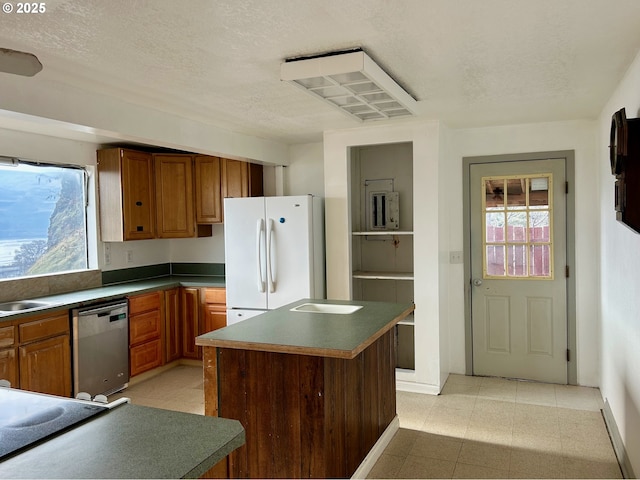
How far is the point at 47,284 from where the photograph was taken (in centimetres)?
442

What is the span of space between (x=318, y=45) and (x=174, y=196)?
3281 mm

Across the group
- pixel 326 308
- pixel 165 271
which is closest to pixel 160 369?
pixel 165 271

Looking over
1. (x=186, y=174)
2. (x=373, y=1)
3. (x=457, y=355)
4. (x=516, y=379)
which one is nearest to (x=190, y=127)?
(x=186, y=174)

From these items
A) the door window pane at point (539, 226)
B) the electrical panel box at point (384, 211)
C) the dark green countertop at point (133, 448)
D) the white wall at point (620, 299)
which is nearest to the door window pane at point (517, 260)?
the door window pane at point (539, 226)

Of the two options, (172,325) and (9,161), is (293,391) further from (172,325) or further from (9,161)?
(9,161)

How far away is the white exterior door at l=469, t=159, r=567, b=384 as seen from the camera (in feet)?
14.6

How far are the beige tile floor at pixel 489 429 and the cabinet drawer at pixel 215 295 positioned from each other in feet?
2.39

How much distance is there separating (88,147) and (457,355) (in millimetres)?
4018

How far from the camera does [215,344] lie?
2.58m

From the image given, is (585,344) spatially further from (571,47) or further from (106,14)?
(106,14)

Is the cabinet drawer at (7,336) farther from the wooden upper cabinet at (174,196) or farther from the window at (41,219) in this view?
the wooden upper cabinet at (174,196)

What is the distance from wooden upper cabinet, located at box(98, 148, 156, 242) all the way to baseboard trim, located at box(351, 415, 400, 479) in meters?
3.04

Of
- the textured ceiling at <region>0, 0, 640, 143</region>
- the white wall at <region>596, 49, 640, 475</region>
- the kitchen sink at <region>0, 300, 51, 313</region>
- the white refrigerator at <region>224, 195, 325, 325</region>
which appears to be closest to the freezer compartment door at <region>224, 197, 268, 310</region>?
the white refrigerator at <region>224, 195, 325, 325</region>

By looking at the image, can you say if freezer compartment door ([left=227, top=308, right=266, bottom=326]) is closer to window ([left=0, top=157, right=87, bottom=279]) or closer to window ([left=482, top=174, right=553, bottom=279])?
window ([left=0, top=157, right=87, bottom=279])
